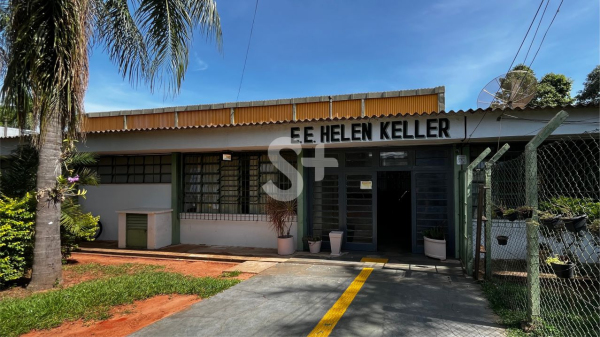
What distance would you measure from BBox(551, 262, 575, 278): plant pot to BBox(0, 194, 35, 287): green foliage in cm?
740

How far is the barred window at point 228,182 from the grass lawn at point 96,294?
8.98ft

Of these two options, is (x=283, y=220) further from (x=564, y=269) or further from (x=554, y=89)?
(x=554, y=89)

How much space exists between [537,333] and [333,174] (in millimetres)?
5566

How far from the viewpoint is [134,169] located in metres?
10.2

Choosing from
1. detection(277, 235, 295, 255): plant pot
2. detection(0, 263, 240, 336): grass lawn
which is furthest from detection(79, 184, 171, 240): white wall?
detection(277, 235, 295, 255): plant pot

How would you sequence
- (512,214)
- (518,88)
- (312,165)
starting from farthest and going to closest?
1. (312,165)
2. (518,88)
3. (512,214)

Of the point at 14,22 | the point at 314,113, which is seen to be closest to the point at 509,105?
the point at 314,113

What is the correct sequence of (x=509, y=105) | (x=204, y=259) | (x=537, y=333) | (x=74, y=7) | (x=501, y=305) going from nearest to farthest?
(x=537, y=333)
(x=501, y=305)
(x=74, y=7)
(x=509, y=105)
(x=204, y=259)

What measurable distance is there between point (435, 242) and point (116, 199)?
9141 mm

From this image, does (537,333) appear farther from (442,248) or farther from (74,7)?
(74,7)

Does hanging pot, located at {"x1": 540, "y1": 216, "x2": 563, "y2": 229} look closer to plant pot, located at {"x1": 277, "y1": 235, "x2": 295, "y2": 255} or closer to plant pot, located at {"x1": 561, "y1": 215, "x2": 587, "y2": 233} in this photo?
plant pot, located at {"x1": 561, "y1": 215, "x2": 587, "y2": 233}

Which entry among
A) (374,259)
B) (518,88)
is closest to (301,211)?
(374,259)

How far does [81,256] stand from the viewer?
8.34 meters

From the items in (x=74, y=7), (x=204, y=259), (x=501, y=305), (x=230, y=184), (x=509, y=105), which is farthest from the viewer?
(x=230, y=184)
